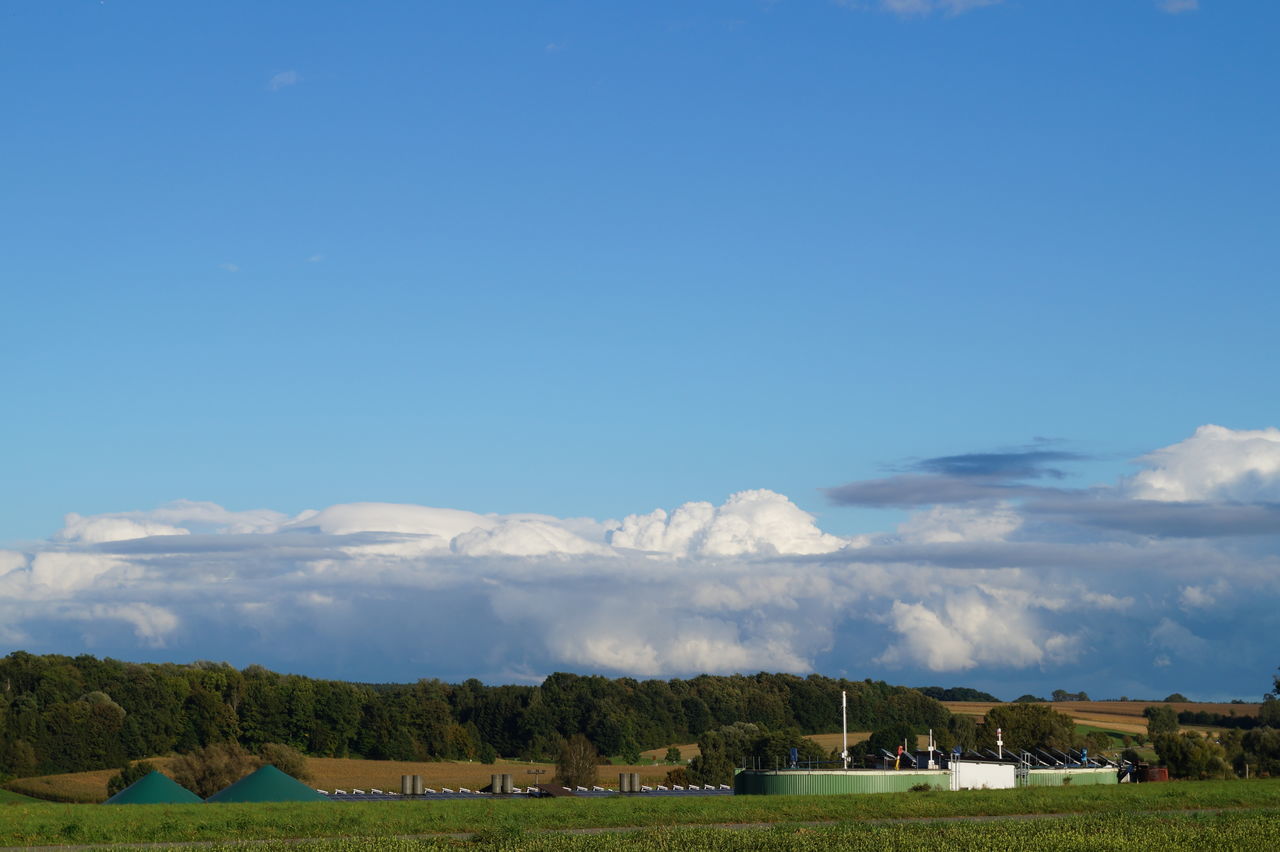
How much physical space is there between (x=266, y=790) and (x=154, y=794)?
499 centimetres

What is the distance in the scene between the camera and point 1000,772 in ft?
288

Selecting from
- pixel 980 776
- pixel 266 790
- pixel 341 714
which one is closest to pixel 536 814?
pixel 266 790

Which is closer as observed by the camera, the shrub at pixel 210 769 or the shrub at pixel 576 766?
the shrub at pixel 210 769

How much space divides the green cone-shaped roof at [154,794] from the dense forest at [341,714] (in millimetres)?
80683

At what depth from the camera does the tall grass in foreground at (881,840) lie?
29969mm

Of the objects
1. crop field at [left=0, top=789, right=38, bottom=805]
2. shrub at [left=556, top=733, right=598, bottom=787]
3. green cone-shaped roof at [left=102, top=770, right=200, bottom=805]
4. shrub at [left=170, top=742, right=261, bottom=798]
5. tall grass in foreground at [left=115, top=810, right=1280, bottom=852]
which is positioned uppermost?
tall grass in foreground at [left=115, top=810, right=1280, bottom=852]

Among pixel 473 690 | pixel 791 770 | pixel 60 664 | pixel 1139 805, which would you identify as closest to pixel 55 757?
pixel 60 664

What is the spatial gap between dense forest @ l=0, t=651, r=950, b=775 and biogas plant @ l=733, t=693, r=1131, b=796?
5664 centimetres

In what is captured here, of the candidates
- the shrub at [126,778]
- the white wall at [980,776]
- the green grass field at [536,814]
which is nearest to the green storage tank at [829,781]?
the white wall at [980,776]

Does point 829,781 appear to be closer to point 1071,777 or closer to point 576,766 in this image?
point 1071,777

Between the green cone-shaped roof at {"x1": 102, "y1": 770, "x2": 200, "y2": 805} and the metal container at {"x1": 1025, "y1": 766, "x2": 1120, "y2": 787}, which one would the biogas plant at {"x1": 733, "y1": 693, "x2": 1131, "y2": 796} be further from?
the green cone-shaped roof at {"x1": 102, "y1": 770, "x2": 200, "y2": 805}

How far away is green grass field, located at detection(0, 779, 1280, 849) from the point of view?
40.3m

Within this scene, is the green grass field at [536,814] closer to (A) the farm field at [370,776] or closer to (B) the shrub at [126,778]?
(B) the shrub at [126,778]

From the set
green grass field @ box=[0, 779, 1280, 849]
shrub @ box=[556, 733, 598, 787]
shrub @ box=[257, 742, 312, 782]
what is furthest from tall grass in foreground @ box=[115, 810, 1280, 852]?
shrub @ box=[556, 733, 598, 787]
